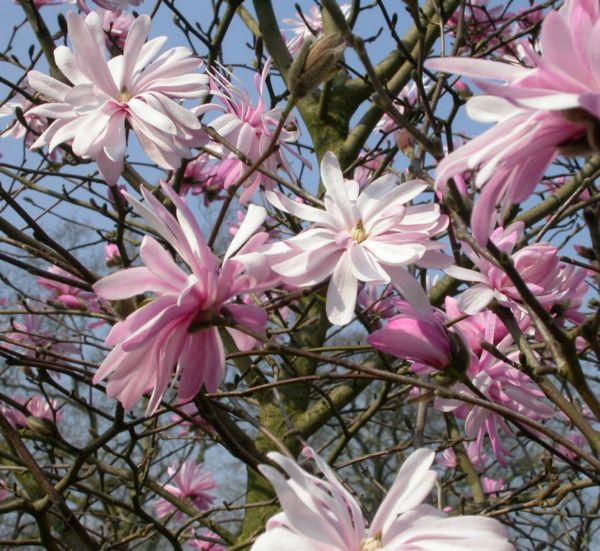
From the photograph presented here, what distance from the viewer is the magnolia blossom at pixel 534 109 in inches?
22.3

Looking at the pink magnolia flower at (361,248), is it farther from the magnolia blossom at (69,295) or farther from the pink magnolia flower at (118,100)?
the magnolia blossom at (69,295)

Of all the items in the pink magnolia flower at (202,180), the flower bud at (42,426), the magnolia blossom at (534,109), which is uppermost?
the pink magnolia flower at (202,180)

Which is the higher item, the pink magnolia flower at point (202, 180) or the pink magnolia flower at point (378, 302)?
the pink magnolia flower at point (202, 180)

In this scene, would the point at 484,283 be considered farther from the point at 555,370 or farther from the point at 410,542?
the point at 410,542

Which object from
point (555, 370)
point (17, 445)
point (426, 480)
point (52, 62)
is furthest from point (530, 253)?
point (52, 62)

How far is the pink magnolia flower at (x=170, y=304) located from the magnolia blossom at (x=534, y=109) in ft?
1.10

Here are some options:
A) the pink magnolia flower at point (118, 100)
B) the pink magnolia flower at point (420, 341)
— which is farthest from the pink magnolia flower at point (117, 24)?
the pink magnolia flower at point (420, 341)

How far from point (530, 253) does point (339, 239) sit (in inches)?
13.3

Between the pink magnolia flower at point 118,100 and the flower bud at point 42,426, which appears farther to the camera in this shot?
the flower bud at point 42,426

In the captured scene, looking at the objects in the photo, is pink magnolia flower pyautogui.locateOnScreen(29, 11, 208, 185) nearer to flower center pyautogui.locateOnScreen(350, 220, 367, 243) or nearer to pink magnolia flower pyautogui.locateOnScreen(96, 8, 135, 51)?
flower center pyautogui.locateOnScreen(350, 220, 367, 243)

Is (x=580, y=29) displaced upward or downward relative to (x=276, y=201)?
downward

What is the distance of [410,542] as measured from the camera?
72 cm

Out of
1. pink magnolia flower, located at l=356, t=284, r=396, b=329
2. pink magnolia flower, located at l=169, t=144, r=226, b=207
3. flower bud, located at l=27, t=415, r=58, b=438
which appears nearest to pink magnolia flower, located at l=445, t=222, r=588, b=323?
flower bud, located at l=27, t=415, r=58, b=438

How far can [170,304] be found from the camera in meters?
0.85
